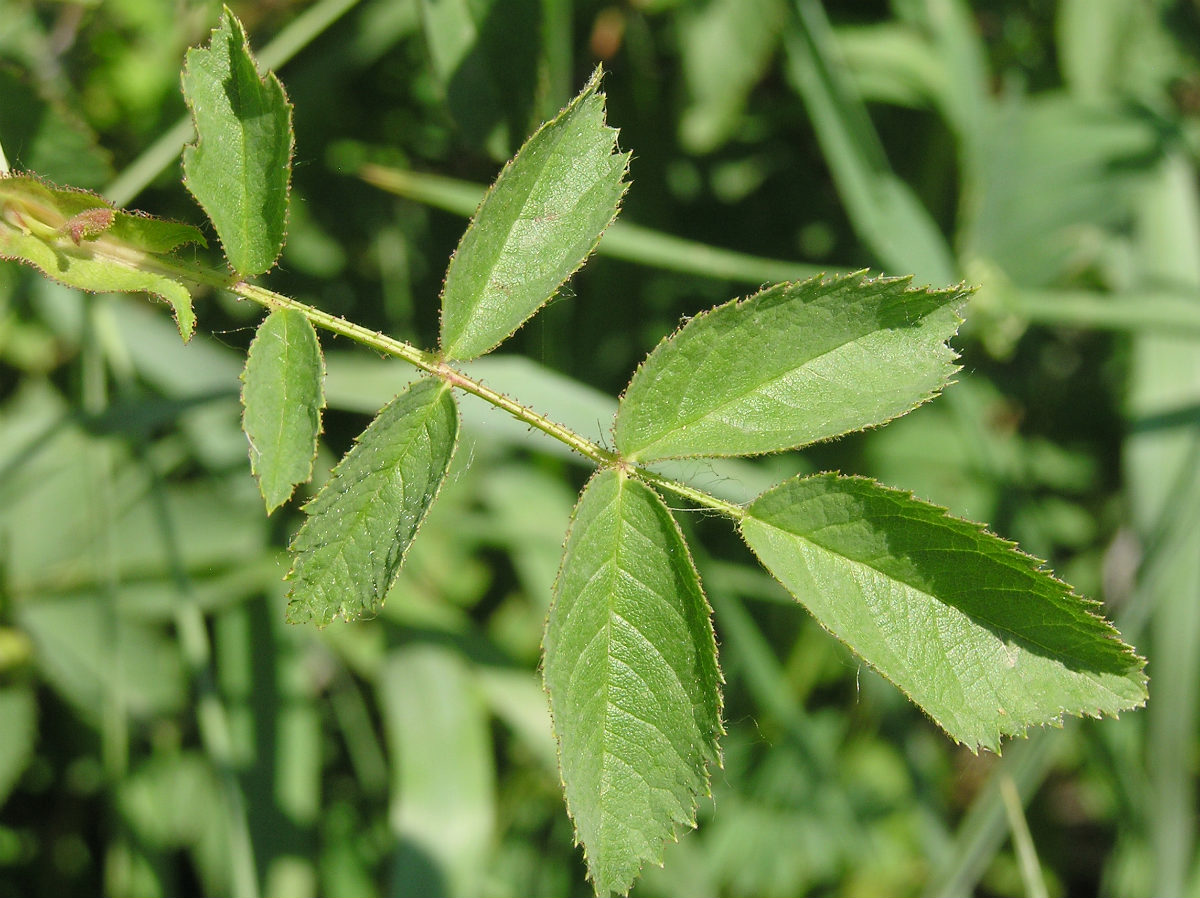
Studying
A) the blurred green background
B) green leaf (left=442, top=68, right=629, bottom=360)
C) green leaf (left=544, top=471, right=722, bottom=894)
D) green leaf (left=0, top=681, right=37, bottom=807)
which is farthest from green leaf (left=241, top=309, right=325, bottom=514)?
green leaf (left=0, top=681, right=37, bottom=807)

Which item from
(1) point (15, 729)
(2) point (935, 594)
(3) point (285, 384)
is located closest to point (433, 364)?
(3) point (285, 384)

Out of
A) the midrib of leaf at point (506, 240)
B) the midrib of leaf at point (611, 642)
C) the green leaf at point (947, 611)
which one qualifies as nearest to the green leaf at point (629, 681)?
the midrib of leaf at point (611, 642)

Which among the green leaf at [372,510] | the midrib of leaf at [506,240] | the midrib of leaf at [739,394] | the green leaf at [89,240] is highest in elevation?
the midrib of leaf at [506,240]

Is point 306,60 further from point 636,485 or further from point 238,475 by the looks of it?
point 636,485

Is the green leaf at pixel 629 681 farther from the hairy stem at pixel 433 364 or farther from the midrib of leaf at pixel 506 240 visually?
the midrib of leaf at pixel 506 240

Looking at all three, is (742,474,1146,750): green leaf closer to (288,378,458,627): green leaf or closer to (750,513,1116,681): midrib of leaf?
(750,513,1116,681): midrib of leaf

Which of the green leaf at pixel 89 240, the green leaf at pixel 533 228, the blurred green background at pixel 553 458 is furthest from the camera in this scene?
the blurred green background at pixel 553 458
